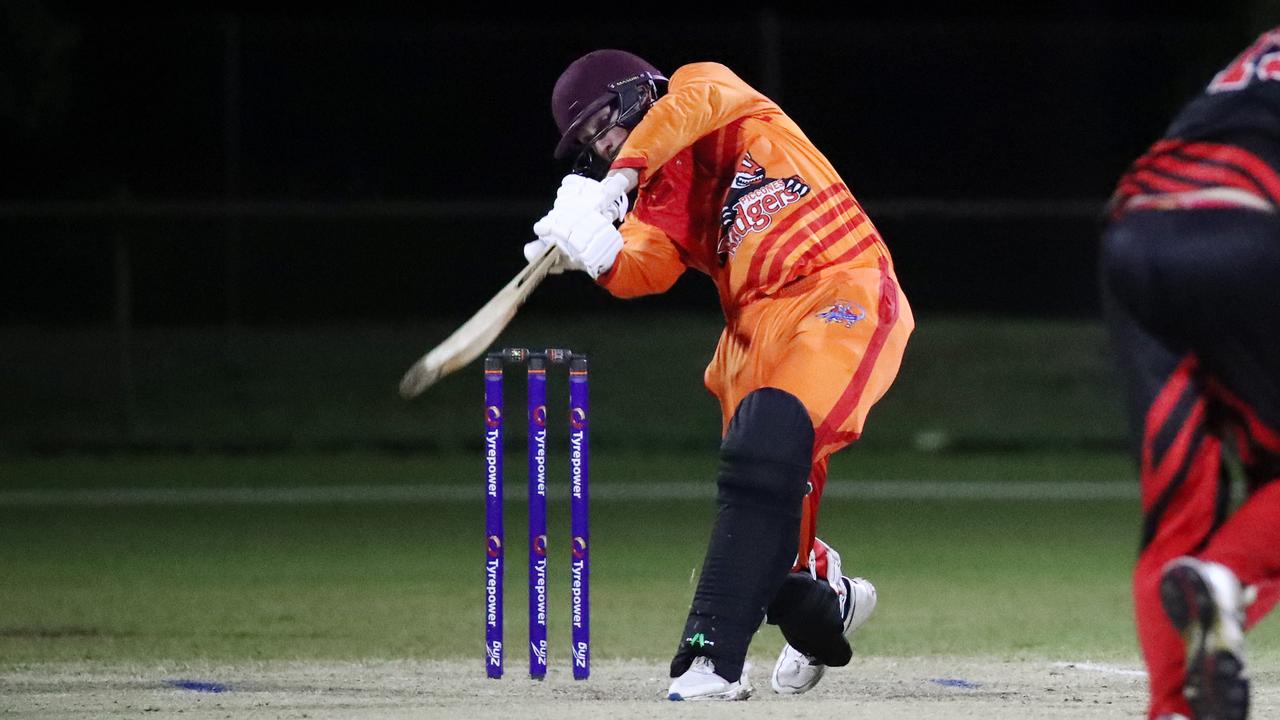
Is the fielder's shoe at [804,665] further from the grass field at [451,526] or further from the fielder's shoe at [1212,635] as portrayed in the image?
the fielder's shoe at [1212,635]

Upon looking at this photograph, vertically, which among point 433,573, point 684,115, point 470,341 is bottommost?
point 433,573

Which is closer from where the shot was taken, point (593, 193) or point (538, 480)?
point (593, 193)

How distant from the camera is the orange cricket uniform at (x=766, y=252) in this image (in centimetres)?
511

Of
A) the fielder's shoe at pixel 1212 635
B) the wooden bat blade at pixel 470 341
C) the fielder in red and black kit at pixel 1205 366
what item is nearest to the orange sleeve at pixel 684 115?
the wooden bat blade at pixel 470 341

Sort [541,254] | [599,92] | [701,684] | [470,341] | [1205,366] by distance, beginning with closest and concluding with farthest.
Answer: [1205,366], [470,341], [701,684], [541,254], [599,92]

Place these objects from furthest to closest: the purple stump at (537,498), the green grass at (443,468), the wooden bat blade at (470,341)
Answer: the green grass at (443,468) → the purple stump at (537,498) → the wooden bat blade at (470,341)

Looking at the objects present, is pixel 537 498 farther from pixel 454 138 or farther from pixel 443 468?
pixel 454 138

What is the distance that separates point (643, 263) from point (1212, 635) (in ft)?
7.76

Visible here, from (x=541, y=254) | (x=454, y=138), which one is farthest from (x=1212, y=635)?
(x=454, y=138)

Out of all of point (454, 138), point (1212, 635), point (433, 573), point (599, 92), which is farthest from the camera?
point (454, 138)

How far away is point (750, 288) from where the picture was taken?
210 inches

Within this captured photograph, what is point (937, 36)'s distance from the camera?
1606 cm

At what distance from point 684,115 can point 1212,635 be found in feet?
7.12

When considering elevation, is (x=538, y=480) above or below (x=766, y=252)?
below
